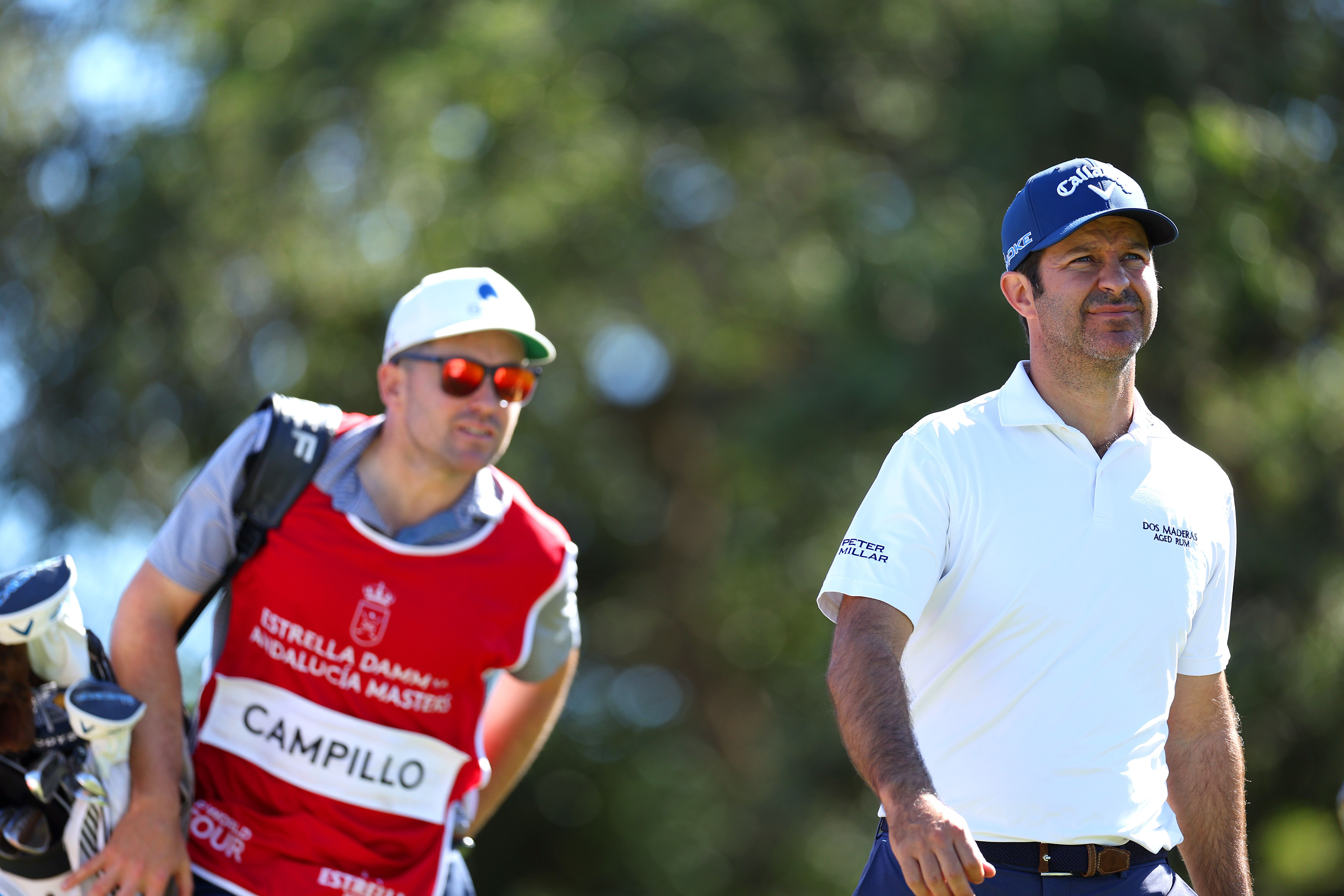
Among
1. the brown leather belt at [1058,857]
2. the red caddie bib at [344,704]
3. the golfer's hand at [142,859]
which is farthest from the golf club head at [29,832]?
the brown leather belt at [1058,857]

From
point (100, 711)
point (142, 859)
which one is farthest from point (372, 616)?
point (142, 859)

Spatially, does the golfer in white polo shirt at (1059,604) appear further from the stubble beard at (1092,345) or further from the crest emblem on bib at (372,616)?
the crest emblem on bib at (372,616)

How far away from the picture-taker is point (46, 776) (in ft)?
11.6

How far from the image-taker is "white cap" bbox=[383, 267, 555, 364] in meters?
4.16

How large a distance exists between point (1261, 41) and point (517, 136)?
21.5 feet

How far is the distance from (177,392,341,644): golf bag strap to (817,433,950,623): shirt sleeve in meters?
1.50

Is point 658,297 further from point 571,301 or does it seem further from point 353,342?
Result: point 353,342

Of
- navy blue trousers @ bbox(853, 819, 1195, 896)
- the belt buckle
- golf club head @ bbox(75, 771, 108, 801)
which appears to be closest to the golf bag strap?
golf club head @ bbox(75, 771, 108, 801)

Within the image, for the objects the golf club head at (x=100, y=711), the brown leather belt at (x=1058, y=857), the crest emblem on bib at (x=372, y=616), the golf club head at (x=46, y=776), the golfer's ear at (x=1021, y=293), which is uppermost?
the golfer's ear at (x=1021, y=293)

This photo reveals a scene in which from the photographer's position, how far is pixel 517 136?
14.1 metres

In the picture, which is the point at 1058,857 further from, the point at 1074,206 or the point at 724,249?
the point at 724,249

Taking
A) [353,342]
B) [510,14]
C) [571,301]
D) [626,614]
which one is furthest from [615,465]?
[510,14]

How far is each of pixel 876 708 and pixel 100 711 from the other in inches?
74.4

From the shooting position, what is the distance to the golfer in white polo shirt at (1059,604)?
3.17 metres
